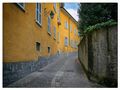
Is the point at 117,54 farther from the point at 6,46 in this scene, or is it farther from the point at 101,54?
the point at 6,46

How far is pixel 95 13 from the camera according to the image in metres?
15.3

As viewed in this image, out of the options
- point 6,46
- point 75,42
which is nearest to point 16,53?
point 6,46

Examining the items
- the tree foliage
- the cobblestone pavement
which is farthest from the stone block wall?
the tree foliage

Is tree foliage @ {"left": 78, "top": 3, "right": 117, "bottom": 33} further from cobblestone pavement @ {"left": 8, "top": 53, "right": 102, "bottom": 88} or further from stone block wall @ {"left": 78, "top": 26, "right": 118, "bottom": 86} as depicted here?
stone block wall @ {"left": 78, "top": 26, "right": 118, "bottom": 86}

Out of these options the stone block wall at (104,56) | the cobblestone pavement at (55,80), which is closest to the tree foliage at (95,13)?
the cobblestone pavement at (55,80)

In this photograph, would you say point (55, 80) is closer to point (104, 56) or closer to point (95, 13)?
point (104, 56)

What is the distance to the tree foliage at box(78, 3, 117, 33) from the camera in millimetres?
14410

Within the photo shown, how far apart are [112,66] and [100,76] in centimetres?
78

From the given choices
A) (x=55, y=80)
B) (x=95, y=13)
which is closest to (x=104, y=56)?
(x=55, y=80)

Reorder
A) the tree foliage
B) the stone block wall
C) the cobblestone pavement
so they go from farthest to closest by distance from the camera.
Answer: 1. the tree foliage
2. the cobblestone pavement
3. the stone block wall

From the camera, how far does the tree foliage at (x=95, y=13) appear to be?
14.4 m

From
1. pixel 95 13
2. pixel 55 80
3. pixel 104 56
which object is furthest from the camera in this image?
pixel 95 13

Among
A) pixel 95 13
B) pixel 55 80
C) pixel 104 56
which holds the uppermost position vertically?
pixel 95 13

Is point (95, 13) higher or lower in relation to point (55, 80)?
higher
